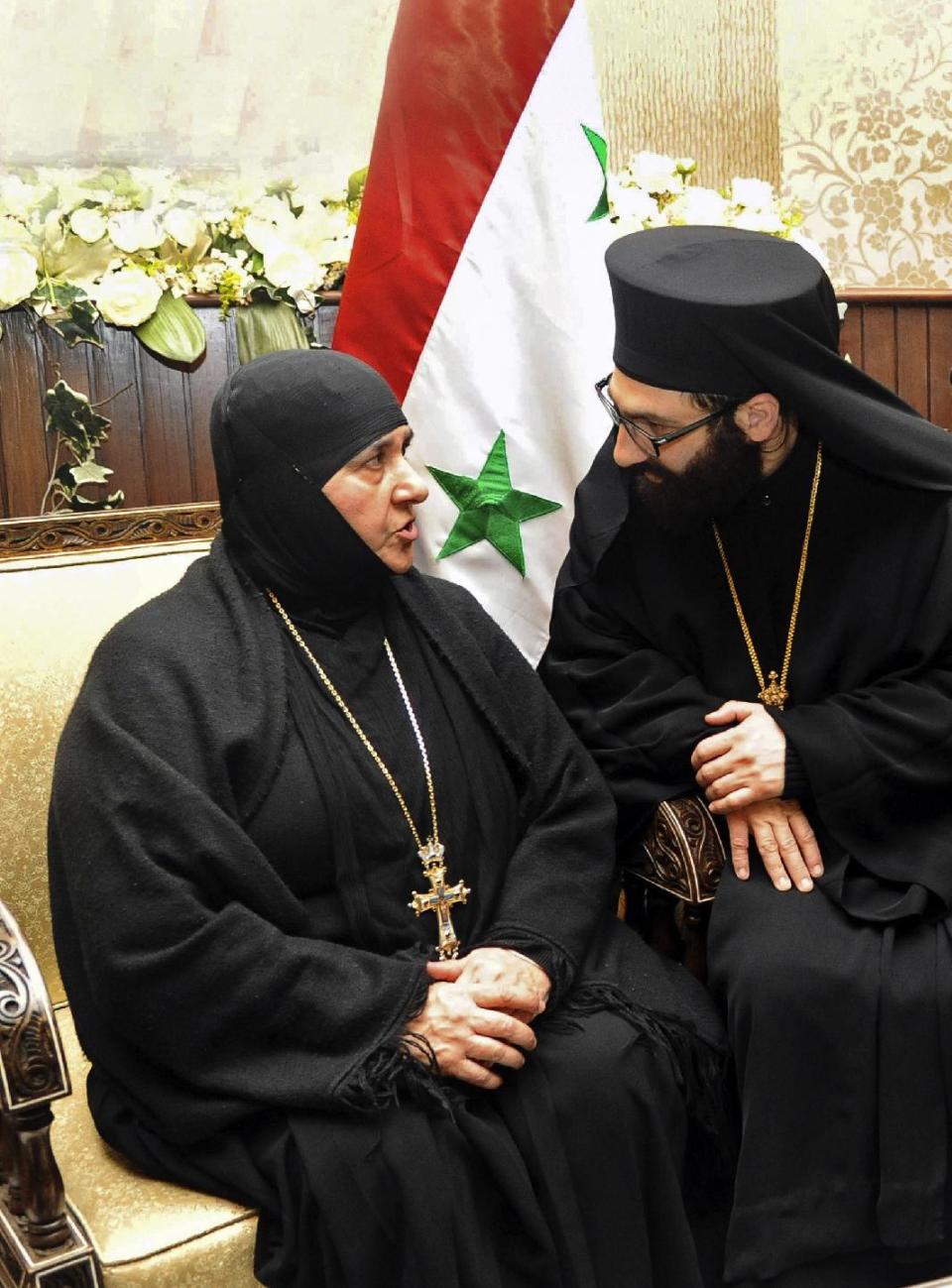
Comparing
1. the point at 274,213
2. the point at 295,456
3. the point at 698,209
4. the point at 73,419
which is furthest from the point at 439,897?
the point at 698,209

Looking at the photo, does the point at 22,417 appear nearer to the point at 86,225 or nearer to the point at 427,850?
the point at 86,225

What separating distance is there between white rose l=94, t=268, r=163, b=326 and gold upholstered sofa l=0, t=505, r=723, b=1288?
1.42ft

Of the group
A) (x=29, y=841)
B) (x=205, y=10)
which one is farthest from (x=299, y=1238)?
(x=205, y=10)

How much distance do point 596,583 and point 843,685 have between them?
1.56 feet

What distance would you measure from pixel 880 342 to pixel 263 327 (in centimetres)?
178

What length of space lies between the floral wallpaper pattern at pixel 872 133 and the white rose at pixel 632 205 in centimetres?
109

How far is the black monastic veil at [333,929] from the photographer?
1.86 metres

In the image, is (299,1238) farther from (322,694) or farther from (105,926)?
(322,694)

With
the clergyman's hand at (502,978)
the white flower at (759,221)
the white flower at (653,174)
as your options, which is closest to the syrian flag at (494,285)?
the white flower at (653,174)

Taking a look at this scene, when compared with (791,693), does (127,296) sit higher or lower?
higher

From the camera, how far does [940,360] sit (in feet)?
12.8

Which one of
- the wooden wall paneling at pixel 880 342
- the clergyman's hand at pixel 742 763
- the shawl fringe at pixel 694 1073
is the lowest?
the shawl fringe at pixel 694 1073

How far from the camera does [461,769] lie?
88.4 inches

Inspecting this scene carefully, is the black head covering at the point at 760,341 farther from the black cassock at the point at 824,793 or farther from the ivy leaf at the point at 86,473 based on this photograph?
the ivy leaf at the point at 86,473
